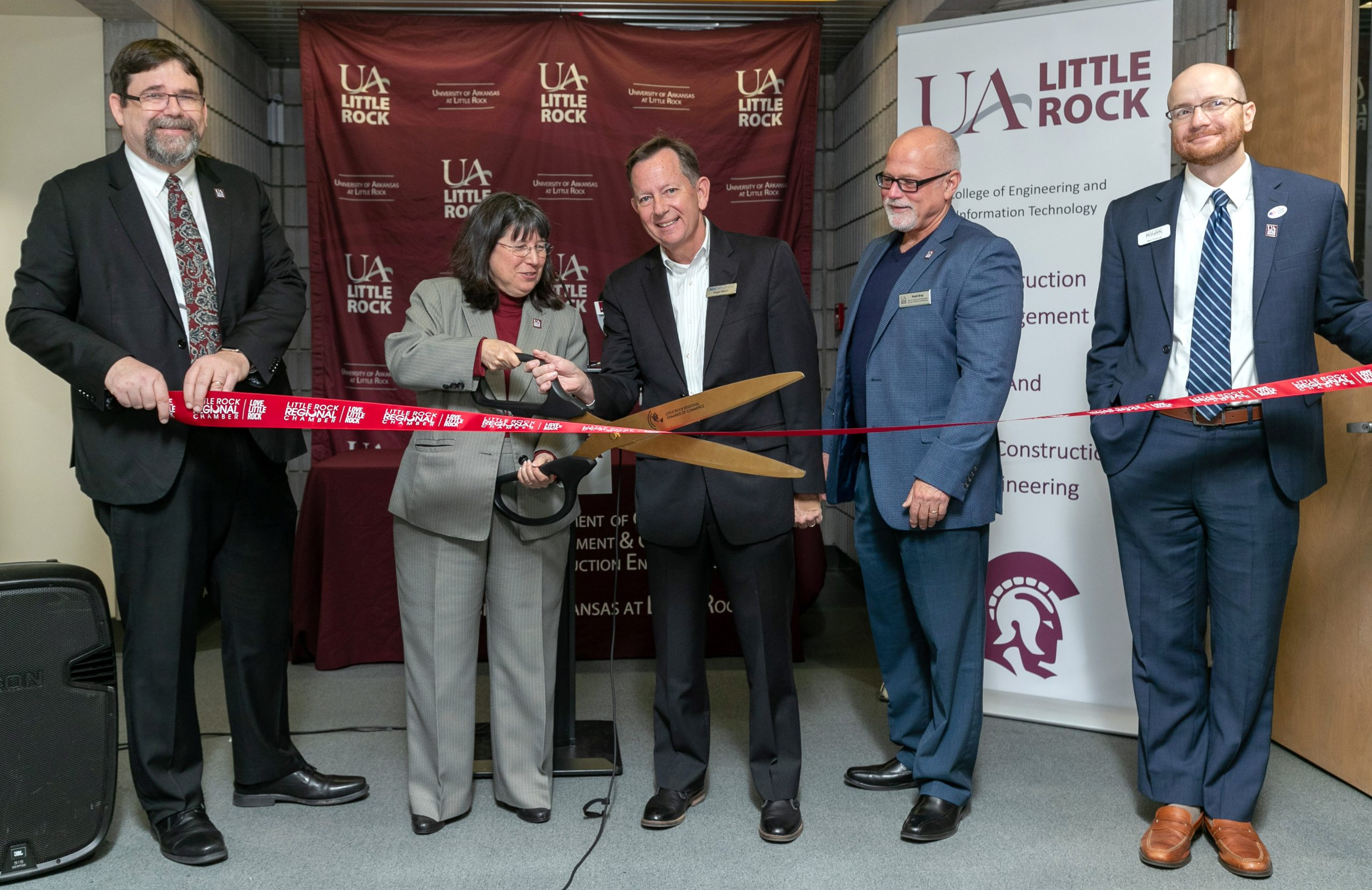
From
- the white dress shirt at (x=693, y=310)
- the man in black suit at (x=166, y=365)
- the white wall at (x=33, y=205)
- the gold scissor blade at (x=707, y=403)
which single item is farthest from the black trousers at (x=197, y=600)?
the white wall at (x=33, y=205)

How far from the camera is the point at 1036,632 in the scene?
3.38m

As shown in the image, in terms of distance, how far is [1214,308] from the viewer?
2.30 metres

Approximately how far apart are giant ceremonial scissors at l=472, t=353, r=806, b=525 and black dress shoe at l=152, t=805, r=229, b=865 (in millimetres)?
1014

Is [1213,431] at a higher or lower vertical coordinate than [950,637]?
higher

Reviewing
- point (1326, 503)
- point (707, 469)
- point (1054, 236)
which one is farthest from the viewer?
point (1054, 236)

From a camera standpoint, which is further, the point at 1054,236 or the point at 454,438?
the point at 1054,236

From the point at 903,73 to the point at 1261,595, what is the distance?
2053mm

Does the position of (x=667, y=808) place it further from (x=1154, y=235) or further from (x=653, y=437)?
(x=1154, y=235)

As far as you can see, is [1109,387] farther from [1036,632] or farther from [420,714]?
[420,714]

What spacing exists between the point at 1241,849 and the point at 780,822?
104 centimetres

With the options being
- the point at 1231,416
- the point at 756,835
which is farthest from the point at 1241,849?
the point at 756,835

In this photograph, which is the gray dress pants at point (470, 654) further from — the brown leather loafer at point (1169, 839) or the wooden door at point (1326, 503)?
the wooden door at point (1326, 503)

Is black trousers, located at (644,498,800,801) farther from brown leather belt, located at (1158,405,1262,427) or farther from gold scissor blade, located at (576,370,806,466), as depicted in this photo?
brown leather belt, located at (1158,405,1262,427)

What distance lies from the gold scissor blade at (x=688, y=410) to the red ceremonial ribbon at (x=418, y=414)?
29mm
